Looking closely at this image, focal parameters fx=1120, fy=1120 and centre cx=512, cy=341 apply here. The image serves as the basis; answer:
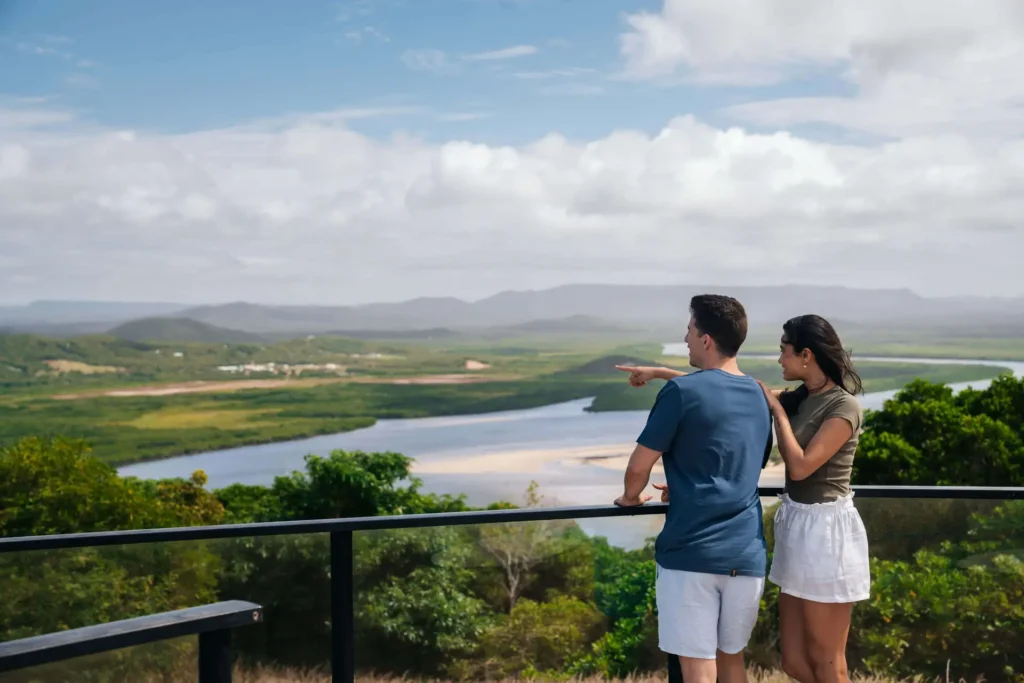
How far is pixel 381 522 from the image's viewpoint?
9.84 feet

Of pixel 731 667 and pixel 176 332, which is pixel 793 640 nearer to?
pixel 731 667

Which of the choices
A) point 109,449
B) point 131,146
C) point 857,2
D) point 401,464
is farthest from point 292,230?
point 401,464

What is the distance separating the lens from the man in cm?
276

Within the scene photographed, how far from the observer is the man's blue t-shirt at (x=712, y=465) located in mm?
2756

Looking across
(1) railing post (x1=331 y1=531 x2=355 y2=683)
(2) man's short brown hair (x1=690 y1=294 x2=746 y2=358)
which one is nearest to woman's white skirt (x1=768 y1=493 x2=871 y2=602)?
(2) man's short brown hair (x1=690 y1=294 x2=746 y2=358)

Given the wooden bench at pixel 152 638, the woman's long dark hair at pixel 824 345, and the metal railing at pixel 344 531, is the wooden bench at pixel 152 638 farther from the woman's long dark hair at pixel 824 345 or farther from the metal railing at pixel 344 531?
the woman's long dark hair at pixel 824 345

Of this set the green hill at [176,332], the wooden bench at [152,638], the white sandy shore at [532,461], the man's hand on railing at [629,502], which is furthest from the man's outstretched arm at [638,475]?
the green hill at [176,332]

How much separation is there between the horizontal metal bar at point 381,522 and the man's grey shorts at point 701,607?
319mm

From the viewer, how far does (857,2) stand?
253ft

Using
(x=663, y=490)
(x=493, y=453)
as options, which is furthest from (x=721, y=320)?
(x=493, y=453)

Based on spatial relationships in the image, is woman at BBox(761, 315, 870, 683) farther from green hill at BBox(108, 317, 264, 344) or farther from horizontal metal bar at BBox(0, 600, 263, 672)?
green hill at BBox(108, 317, 264, 344)

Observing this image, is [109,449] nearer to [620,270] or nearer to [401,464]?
[620,270]

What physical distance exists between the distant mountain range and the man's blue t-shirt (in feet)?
255

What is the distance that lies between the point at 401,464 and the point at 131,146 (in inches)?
2451
